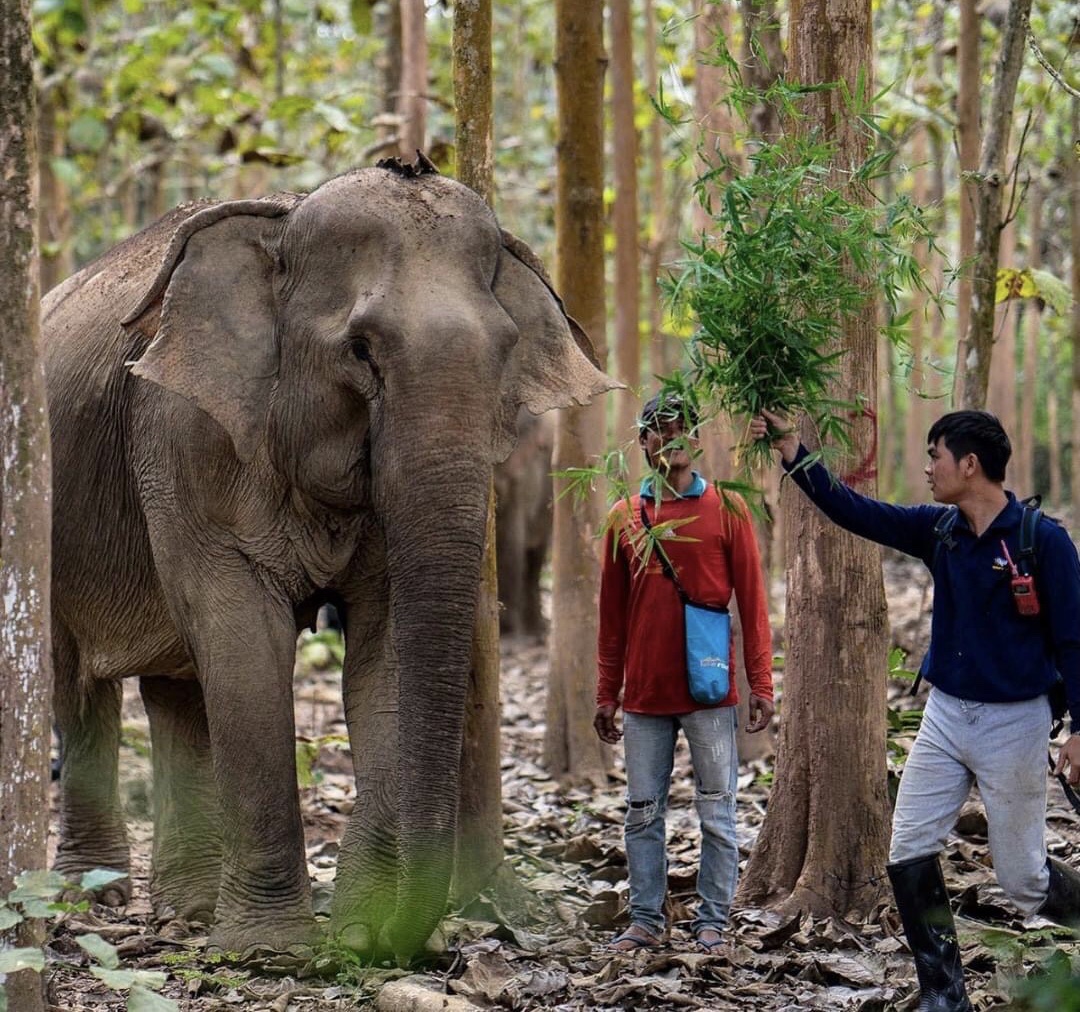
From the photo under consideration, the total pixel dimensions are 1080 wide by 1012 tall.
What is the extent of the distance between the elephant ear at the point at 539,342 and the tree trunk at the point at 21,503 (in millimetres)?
2302

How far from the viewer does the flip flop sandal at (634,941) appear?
5.91 metres

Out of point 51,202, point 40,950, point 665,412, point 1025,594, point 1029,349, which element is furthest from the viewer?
point 1029,349

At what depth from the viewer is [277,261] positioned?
629 centimetres

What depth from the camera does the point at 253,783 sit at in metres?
6.11

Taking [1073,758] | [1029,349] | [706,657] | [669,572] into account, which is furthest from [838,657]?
[1029,349]

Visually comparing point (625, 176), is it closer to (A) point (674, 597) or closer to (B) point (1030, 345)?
(A) point (674, 597)

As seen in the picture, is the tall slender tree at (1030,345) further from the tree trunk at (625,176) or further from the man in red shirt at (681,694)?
the man in red shirt at (681,694)

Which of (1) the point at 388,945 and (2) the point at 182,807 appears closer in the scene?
(1) the point at 388,945

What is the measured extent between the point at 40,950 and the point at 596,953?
8.05ft

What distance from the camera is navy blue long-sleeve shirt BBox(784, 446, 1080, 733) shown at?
4875 mm

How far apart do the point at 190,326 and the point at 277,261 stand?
437 millimetres

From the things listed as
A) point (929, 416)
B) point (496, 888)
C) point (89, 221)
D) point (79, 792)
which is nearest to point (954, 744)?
point (496, 888)

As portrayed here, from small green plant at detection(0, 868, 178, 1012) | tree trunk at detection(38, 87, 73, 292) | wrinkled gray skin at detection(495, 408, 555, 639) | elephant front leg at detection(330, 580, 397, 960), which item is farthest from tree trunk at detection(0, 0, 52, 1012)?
wrinkled gray skin at detection(495, 408, 555, 639)

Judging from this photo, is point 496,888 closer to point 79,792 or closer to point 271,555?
point 271,555
